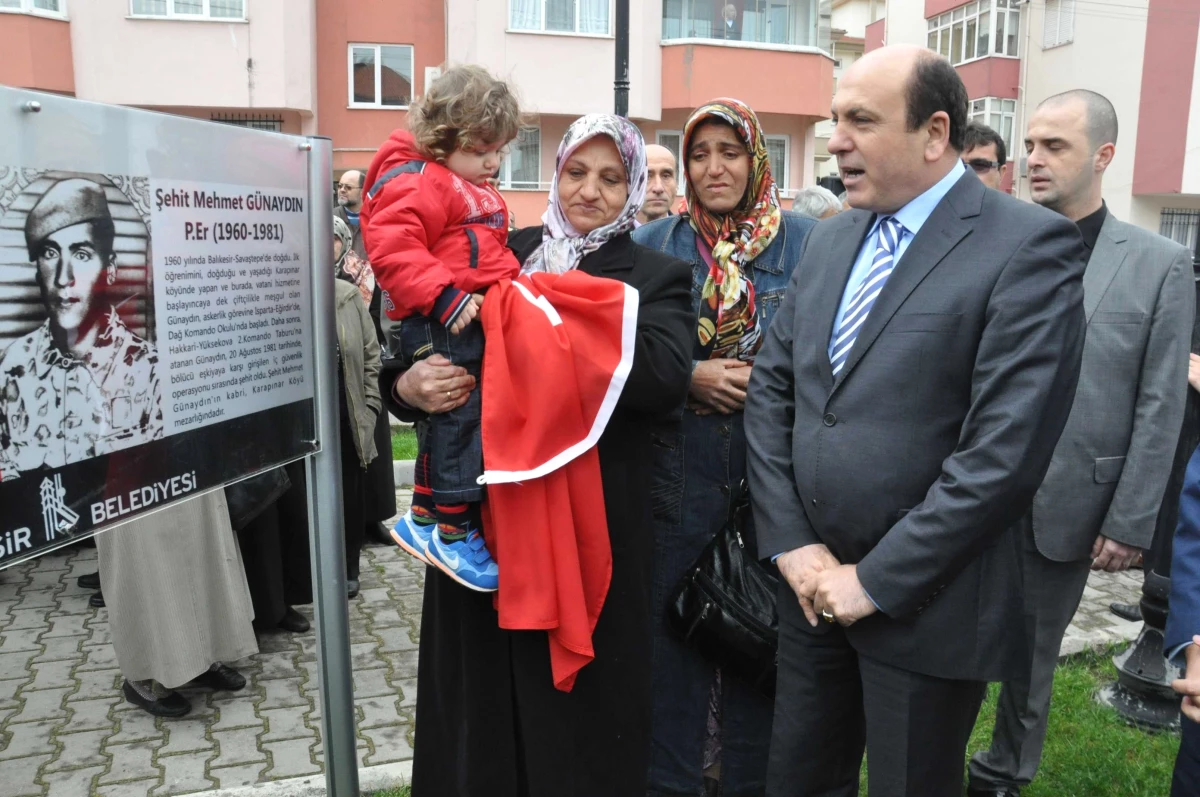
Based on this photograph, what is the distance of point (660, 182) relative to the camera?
5.46m

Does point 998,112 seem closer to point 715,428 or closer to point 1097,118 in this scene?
point 1097,118

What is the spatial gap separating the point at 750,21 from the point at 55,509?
82.5ft

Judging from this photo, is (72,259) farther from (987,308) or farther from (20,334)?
(987,308)

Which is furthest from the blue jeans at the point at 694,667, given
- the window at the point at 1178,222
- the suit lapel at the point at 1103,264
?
the window at the point at 1178,222

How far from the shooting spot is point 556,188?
2.75m

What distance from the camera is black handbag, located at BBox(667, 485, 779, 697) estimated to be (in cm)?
284

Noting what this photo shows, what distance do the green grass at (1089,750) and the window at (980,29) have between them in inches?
1030

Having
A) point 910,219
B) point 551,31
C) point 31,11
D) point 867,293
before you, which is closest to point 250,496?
point 867,293

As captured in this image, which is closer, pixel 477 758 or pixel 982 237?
pixel 982 237

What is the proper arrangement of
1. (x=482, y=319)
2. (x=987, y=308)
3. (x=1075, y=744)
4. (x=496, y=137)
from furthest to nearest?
(x=1075, y=744), (x=496, y=137), (x=482, y=319), (x=987, y=308)

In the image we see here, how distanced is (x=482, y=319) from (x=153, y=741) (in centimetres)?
265

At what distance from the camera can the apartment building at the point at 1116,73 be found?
74.7 ft

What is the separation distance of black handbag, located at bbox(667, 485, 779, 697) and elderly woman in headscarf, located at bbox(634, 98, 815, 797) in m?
0.12

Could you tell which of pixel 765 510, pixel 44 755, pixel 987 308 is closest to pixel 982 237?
pixel 987 308
